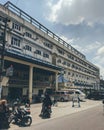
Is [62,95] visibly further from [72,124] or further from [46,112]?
[72,124]

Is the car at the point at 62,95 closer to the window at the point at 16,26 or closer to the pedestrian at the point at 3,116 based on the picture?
the window at the point at 16,26

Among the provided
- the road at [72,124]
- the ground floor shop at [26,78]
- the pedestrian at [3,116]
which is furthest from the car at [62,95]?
the pedestrian at [3,116]

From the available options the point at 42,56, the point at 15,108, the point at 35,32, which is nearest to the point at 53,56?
the point at 42,56

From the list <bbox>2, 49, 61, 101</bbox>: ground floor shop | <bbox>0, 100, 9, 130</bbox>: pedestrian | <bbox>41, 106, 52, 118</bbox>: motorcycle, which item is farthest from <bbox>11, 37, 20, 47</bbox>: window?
<bbox>0, 100, 9, 130</bbox>: pedestrian

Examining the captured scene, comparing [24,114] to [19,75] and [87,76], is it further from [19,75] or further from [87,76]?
[87,76]

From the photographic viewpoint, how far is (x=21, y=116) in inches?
528

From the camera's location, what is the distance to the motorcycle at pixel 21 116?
43.7ft

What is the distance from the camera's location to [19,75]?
34.4m

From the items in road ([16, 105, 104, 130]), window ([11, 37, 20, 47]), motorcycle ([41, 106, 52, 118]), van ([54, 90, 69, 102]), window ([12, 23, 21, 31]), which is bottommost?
road ([16, 105, 104, 130])

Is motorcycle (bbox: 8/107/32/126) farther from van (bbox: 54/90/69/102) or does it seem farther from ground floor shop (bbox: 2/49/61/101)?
van (bbox: 54/90/69/102)

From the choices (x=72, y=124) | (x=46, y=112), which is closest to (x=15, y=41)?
(x=46, y=112)

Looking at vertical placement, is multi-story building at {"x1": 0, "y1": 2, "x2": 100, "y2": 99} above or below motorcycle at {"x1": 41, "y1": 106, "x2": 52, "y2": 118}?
above

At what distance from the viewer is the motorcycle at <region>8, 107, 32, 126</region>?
1331cm

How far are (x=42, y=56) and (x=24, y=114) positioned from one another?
101ft
